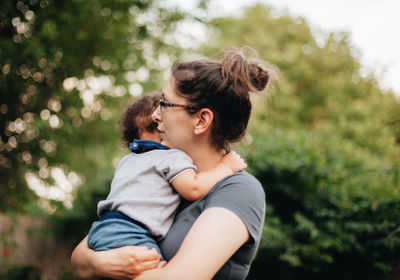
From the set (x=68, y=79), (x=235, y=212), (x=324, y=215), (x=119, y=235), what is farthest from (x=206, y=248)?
(x=68, y=79)

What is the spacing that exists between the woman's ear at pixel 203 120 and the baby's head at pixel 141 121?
0.42m

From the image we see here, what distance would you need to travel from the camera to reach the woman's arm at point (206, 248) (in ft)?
4.28

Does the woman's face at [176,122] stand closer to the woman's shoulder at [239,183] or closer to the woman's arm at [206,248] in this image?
the woman's shoulder at [239,183]

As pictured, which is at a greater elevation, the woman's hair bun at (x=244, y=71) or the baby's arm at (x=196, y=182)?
the woman's hair bun at (x=244, y=71)

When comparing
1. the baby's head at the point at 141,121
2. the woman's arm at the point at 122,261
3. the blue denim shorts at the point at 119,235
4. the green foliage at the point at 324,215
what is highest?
the green foliage at the point at 324,215

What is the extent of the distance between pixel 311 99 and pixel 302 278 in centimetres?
1485

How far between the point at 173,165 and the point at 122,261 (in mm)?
476

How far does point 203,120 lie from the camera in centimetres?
172

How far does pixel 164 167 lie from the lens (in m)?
1.67

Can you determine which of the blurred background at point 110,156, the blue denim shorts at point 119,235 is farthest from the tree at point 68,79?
the blue denim shorts at point 119,235

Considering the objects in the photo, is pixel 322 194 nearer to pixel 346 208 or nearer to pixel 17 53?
pixel 346 208

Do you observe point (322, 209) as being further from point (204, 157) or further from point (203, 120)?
point (203, 120)

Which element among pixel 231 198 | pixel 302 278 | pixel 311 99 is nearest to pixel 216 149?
pixel 231 198

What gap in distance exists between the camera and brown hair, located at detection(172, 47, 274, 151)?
169 centimetres
